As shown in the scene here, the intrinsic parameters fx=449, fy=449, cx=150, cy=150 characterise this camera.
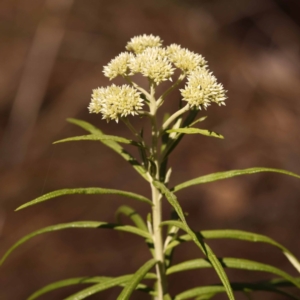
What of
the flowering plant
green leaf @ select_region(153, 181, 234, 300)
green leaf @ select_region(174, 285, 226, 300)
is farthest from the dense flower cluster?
green leaf @ select_region(174, 285, 226, 300)

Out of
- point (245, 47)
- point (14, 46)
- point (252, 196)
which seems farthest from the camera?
Result: point (245, 47)

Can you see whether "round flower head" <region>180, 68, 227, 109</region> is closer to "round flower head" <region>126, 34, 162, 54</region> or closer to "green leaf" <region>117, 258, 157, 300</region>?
"round flower head" <region>126, 34, 162, 54</region>

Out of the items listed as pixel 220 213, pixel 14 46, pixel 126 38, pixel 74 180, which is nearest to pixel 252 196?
pixel 220 213

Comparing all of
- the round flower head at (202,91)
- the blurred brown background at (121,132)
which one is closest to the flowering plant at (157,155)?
the round flower head at (202,91)

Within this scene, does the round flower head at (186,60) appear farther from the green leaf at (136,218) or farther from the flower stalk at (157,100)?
the green leaf at (136,218)

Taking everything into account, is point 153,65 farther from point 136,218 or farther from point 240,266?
point 240,266

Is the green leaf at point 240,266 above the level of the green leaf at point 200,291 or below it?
above

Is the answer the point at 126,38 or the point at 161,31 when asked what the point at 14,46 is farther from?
the point at 161,31
